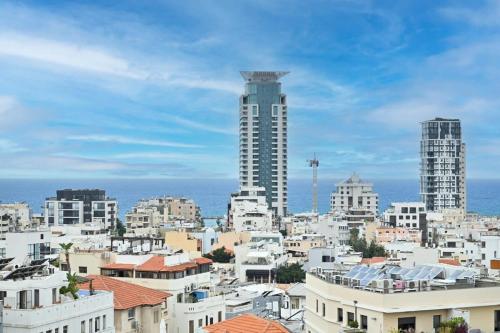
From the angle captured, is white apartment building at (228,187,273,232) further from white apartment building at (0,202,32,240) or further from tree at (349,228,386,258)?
white apartment building at (0,202,32,240)

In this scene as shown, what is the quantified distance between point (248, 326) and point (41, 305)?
21.6 feet

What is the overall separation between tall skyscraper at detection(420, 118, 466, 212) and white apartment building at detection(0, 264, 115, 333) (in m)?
159

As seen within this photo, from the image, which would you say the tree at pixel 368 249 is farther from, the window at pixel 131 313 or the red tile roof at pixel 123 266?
the window at pixel 131 313

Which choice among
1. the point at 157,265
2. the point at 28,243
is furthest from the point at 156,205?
the point at 157,265

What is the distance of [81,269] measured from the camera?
167 ft

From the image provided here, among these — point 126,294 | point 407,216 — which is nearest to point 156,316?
point 126,294

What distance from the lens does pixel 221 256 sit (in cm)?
8300

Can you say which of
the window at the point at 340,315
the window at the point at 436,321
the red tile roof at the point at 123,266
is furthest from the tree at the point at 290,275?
the window at the point at 436,321

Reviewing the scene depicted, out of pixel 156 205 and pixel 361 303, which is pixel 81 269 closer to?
pixel 361 303

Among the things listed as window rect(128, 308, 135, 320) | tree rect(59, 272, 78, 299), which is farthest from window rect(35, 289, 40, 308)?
window rect(128, 308, 135, 320)

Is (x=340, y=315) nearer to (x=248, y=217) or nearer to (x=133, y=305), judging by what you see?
(x=133, y=305)

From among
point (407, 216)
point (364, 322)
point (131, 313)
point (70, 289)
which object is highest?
point (407, 216)

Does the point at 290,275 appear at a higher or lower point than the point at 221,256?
lower

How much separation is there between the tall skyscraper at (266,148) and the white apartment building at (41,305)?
158491 mm
